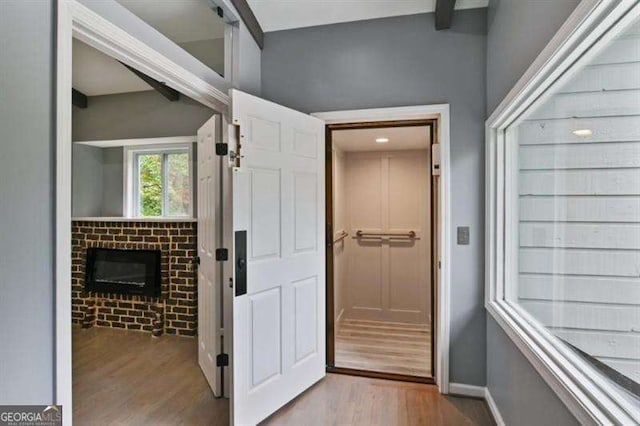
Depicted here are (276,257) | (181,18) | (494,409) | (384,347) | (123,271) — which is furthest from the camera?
(123,271)

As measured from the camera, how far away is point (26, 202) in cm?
110

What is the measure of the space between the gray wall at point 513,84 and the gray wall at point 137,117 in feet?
8.59

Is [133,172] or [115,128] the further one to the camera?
[133,172]

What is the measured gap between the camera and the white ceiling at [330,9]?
236 cm

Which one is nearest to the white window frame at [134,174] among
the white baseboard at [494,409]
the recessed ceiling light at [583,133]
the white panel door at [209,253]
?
the white panel door at [209,253]

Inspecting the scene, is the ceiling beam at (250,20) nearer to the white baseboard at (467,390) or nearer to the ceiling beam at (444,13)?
the ceiling beam at (444,13)

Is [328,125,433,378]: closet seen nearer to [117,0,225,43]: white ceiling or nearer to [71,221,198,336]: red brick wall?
[71,221,198,336]: red brick wall

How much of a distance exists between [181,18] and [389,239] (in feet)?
10.2

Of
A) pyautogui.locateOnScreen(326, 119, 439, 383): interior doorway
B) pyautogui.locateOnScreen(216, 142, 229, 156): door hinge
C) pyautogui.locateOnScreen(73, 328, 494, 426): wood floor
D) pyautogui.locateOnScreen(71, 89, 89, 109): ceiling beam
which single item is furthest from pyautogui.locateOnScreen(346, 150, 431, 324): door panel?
pyautogui.locateOnScreen(71, 89, 89, 109): ceiling beam

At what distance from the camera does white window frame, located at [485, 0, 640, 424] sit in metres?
0.98

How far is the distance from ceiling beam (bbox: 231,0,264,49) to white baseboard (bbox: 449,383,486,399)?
3.01 m

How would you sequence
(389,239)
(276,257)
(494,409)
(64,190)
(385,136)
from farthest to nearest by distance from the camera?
1. (389,239)
2. (385,136)
3. (276,257)
4. (494,409)
5. (64,190)

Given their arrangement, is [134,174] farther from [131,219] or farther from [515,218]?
[515,218]

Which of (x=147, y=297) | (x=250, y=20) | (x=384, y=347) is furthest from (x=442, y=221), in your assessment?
(x=147, y=297)
